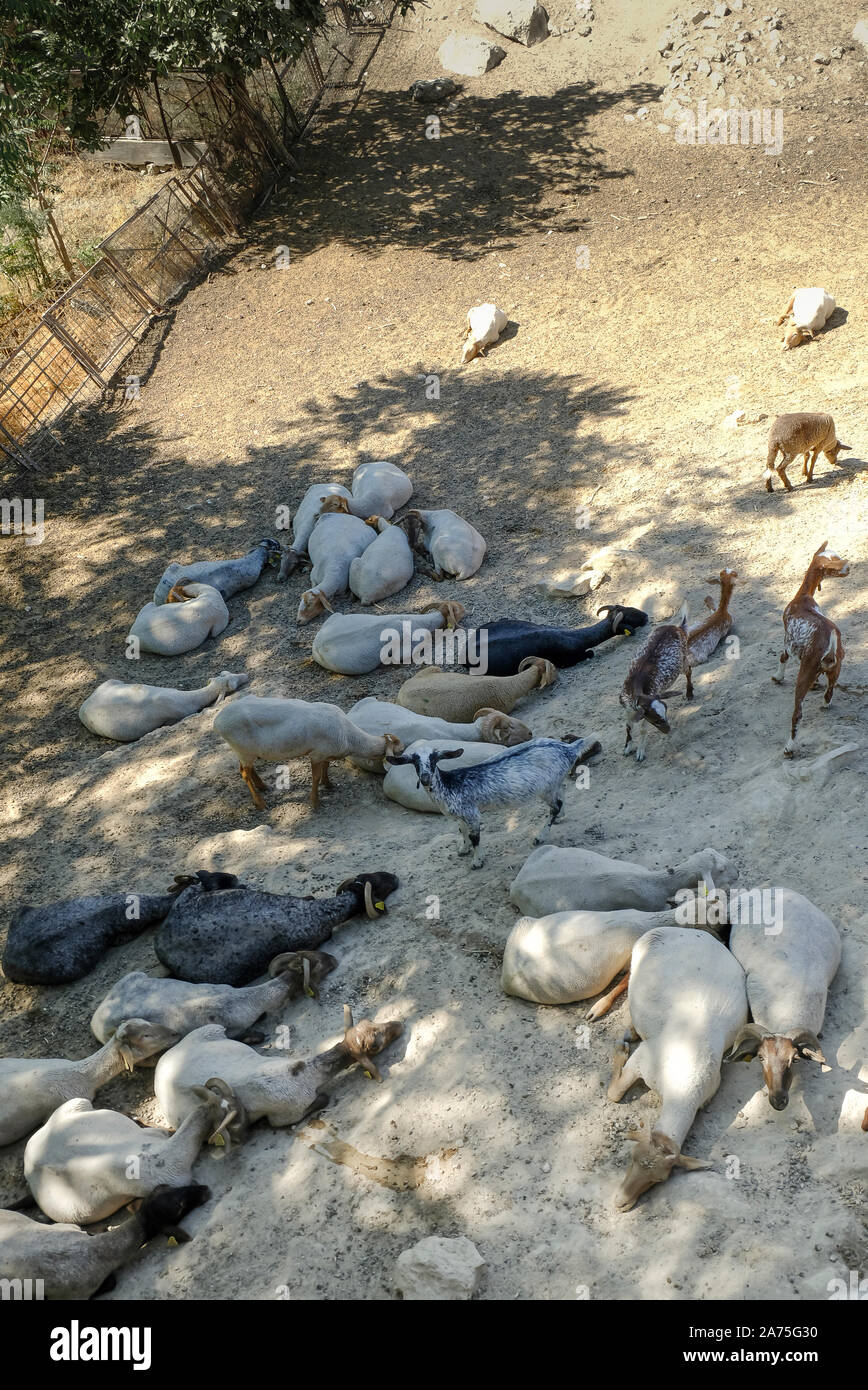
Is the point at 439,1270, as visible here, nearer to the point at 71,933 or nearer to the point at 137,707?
the point at 71,933

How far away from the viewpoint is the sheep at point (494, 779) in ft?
18.0

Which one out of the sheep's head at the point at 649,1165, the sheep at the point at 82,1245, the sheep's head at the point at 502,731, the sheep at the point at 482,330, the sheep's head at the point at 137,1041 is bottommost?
the sheep at the point at 82,1245

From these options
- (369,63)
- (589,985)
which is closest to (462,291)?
(369,63)

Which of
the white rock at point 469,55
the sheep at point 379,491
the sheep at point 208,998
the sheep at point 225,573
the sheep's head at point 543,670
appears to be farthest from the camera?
the white rock at point 469,55

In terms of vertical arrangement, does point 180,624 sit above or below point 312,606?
below

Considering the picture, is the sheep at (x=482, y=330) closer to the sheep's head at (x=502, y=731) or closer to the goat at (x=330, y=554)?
the goat at (x=330, y=554)

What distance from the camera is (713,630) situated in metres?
6.88

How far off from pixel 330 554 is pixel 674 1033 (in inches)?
233

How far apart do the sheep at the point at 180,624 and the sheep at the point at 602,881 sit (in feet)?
15.1

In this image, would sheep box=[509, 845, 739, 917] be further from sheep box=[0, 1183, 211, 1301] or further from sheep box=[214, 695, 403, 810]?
sheep box=[0, 1183, 211, 1301]

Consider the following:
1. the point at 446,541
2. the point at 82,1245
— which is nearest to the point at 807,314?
the point at 446,541

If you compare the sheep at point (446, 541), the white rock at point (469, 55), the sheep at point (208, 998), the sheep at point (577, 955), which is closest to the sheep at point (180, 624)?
the sheep at point (446, 541)

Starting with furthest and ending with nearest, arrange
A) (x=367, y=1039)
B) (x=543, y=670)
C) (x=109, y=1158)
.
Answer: (x=543, y=670), (x=367, y=1039), (x=109, y=1158)

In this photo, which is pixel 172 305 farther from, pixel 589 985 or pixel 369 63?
pixel 589 985
